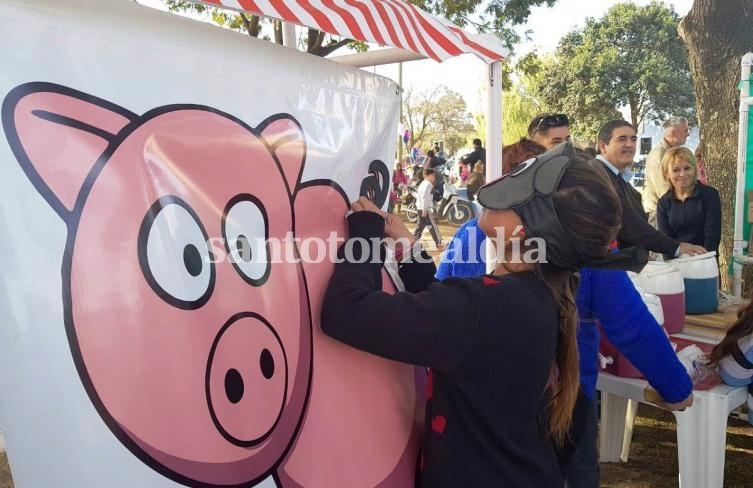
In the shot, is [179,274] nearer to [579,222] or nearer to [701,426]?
[579,222]

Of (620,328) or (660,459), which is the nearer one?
(620,328)

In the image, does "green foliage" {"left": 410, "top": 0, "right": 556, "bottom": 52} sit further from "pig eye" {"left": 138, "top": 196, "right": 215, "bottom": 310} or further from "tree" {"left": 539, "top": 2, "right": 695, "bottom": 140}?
"tree" {"left": 539, "top": 2, "right": 695, "bottom": 140}

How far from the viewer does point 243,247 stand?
3.55ft

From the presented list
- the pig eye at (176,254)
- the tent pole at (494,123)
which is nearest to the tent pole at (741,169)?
the tent pole at (494,123)

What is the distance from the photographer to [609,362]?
2.12 meters

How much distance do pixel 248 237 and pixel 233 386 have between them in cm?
26

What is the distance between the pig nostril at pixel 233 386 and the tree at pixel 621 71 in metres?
28.8

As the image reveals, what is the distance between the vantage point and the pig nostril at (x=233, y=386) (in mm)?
1009

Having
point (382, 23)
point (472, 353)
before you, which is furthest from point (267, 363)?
point (382, 23)

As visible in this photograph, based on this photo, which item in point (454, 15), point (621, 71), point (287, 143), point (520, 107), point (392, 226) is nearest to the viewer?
point (287, 143)

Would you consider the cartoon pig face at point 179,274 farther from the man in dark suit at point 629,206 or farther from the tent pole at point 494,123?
the man in dark suit at point 629,206

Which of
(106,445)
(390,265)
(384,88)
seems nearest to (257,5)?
(384,88)

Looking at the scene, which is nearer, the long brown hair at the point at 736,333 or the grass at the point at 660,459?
the long brown hair at the point at 736,333

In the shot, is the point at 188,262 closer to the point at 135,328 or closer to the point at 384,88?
the point at 135,328
